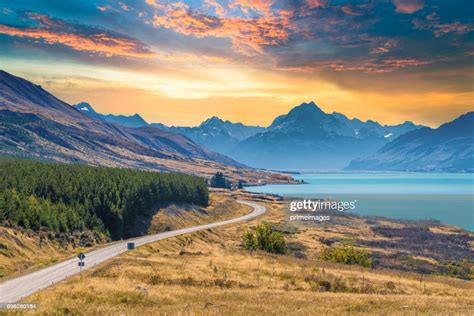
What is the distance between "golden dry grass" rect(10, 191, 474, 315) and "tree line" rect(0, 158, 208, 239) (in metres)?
31.0

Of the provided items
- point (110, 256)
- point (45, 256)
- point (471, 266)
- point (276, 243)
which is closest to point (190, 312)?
point (110, 256)

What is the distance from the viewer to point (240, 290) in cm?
4559

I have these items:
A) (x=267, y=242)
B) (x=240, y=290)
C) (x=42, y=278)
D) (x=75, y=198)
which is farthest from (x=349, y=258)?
(x=75, y=198)

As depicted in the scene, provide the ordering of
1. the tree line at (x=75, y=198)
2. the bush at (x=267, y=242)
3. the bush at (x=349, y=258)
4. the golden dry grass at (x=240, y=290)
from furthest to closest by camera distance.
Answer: the bush at (x=267, y=242), the tree line at (x=75, y=198), the bush at (x=349, y=258), the golden dry grass at (x=240, y=290)

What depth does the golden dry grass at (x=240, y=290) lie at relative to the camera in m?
35.8

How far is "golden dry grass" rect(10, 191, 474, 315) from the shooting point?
3581 centimetres

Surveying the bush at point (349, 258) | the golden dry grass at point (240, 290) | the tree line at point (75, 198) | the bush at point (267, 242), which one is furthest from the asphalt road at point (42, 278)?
the bush at point (349, 258)

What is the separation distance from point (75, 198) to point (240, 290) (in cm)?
8245

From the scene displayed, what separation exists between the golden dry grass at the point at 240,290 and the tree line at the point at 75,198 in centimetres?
3103

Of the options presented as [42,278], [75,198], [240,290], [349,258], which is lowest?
[349,258]

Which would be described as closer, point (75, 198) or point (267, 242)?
point (267, 242)

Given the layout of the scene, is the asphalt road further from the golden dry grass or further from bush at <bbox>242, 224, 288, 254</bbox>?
bush at <bbox>242, 224, 288, 254</bbox>

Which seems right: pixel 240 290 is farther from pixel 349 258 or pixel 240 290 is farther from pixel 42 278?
pixel 349 258

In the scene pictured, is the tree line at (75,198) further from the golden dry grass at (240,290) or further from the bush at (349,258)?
the bush at (349,258)
